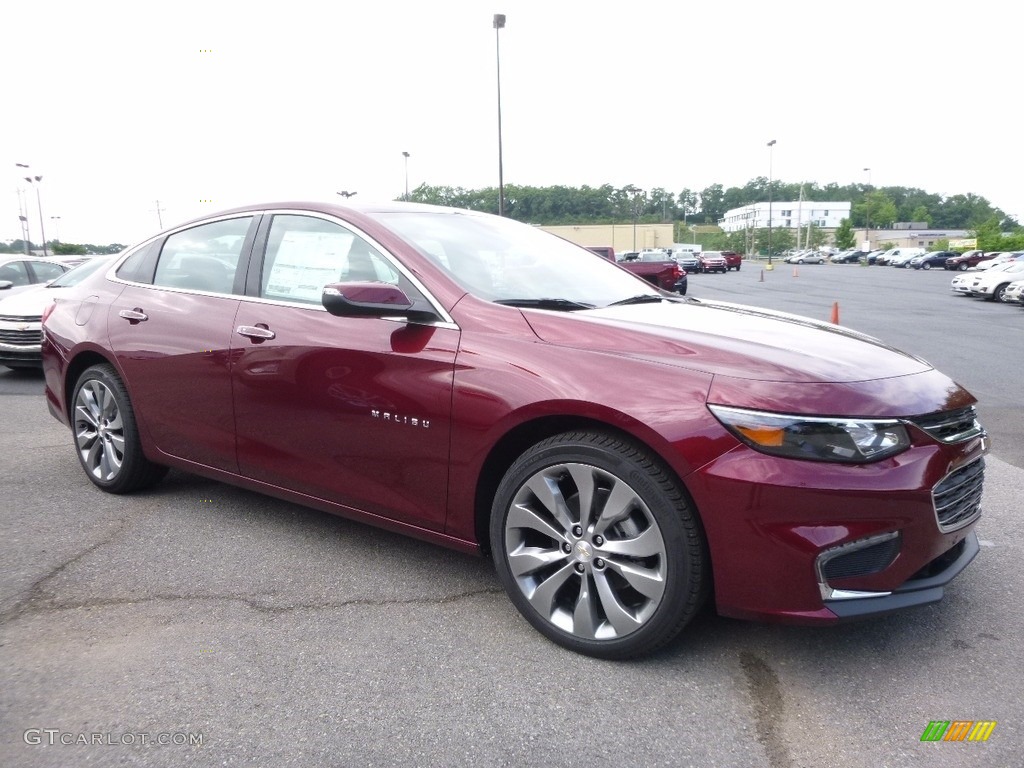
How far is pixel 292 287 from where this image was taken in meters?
3.80

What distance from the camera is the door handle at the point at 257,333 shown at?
3.72 m

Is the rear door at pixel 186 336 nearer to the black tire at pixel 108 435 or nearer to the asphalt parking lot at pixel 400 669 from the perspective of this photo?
the black tire at pixel 108 435

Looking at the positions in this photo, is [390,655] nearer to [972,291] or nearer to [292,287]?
[292,287]

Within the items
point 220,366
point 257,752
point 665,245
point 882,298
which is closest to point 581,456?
point 257,752

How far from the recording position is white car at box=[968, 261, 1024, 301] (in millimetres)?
23484

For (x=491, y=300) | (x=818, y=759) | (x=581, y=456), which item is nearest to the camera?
(x=818, y=759)

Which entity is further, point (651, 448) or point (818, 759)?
point (651, 448)

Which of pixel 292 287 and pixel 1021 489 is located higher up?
pixel 292 287

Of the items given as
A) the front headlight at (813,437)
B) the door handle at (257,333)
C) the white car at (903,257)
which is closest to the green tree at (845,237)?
the white car at (903,257)

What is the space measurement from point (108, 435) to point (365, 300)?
2.34 m

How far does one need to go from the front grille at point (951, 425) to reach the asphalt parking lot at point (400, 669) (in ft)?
2.50

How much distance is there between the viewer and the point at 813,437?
8.37ft

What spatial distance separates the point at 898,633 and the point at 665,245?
325 feet

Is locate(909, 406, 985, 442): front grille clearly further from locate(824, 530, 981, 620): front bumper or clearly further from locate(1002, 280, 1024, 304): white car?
locate(1002, 280, 1024, 304): white car
